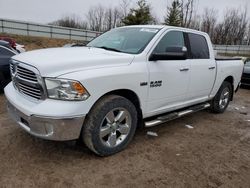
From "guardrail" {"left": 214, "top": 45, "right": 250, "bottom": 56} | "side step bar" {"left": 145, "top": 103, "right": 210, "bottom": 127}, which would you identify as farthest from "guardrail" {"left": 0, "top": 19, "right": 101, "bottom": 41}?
"guardrail" {"left": 214, "top": 45, "right": 250, "bottom": 56}

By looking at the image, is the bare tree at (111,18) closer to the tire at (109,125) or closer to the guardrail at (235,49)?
the guardrail at (235,49)

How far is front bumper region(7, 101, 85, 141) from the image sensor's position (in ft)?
9.25

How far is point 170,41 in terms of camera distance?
13.9 feet

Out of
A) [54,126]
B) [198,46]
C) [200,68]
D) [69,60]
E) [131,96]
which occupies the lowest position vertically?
[54,126]

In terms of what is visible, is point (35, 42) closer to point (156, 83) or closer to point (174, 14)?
point (174, 14)

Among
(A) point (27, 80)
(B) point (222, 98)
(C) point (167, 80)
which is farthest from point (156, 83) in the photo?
→ (B) point (222, 98)

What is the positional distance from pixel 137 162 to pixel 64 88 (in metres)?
1.40

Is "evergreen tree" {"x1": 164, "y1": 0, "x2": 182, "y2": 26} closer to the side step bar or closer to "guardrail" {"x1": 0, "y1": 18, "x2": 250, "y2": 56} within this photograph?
"guardrail" {"x1": 0, "y1": 18, "x2": 250, "y2": 56}

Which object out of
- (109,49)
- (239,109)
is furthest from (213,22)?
(109,49)

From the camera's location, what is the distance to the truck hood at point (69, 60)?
2.91 metres

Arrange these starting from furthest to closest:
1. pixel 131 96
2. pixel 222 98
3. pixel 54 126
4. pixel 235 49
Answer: pixel 235 49 < pixel 222 98 < pixel 131 96 < pixel 54 126

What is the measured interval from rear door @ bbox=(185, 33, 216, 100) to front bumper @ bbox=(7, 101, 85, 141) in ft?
8.04

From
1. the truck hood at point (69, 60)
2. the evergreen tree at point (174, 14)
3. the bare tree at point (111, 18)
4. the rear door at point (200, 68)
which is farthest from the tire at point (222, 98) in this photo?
the bare tree at point (111, 18)

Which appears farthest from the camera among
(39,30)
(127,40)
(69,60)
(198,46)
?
(39,30)
